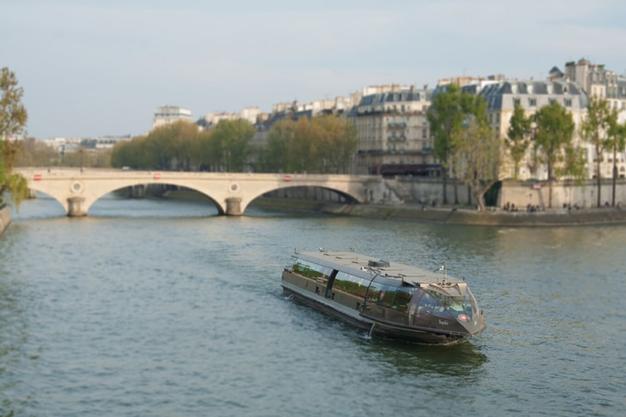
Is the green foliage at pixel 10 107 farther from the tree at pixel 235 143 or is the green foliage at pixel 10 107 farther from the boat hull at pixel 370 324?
the tree at pixel 235 143

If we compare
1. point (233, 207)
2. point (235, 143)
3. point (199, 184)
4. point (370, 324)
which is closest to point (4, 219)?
point (199, 184)

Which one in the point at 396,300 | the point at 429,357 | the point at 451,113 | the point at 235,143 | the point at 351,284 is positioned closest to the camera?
the point at 429,357

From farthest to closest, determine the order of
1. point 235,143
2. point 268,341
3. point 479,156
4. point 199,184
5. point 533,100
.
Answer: point 235,143
point 533,100
point 199,184
point 479,156
point 268,341

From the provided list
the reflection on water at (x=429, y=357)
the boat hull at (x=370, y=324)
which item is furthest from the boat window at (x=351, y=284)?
the reflection on water at (x=429, y=357)

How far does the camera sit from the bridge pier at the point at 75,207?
86.2m

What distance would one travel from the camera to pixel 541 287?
46.6m

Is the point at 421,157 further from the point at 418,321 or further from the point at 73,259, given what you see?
the point at 418,321

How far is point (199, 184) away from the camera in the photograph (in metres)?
93.1

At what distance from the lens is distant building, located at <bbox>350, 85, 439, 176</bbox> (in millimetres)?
119375

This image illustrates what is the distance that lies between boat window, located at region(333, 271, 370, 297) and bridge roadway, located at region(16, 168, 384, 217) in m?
50.4

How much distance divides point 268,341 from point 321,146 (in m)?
78.3

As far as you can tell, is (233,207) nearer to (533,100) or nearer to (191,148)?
(533,100)

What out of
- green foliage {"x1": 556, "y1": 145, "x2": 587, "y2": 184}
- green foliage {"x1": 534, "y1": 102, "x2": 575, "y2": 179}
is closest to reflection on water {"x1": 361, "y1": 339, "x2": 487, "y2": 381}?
green foliage {"x1": 534, "y1": 102, "x2": 575, "y2": 179}

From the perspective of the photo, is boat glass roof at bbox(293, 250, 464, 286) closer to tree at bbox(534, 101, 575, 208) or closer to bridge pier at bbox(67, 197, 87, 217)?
tree at bbox(534, 101, 575, 208)
